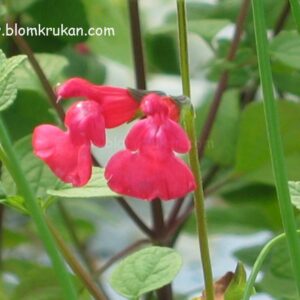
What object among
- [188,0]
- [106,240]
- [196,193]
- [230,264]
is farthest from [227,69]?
[106,240]

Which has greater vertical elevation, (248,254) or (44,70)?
(44,70)

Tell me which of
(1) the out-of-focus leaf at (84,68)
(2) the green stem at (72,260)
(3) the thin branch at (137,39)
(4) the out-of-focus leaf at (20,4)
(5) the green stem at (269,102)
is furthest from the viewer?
(1) the out-of-focus leaf at (84,68)

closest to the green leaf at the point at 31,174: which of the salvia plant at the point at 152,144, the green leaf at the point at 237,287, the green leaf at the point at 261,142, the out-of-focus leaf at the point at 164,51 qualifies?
the salvia plant at the point at 152,144

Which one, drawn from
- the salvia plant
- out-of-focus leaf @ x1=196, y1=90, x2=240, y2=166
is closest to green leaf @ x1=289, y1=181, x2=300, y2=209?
the salvia plant

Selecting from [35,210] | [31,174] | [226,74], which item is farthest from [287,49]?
[35,210]

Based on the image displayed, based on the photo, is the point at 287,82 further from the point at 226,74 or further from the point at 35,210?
the point at 35,210

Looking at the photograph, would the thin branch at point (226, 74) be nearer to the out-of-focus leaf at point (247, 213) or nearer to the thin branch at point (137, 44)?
the thin branch at point (137, 44)

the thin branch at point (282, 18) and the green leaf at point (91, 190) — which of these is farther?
the thin branch at point (282, 18)

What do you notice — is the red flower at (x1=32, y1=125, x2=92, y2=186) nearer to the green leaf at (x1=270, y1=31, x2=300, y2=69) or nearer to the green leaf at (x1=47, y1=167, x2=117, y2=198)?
the green leaf at (x1=47, y1=167, x2=117, y2=198)
